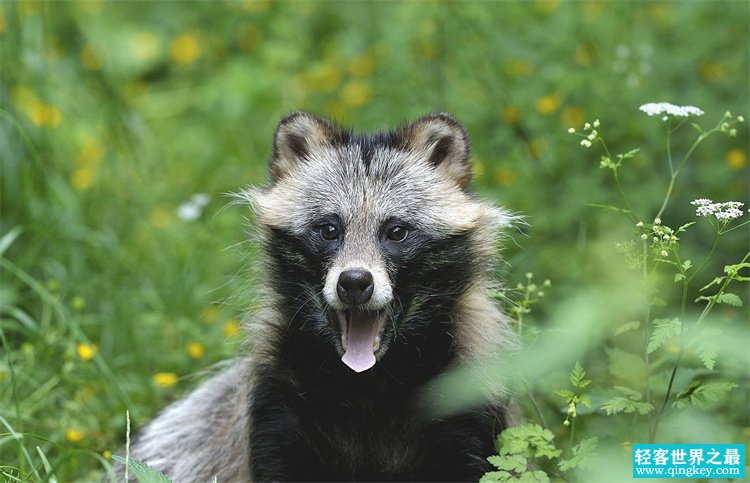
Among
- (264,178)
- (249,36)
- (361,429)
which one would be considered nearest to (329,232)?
(361,429)

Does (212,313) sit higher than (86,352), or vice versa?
(212,313)

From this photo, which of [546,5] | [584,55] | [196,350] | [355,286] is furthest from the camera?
[546,5]

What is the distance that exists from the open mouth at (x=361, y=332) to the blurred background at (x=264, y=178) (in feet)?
2.35

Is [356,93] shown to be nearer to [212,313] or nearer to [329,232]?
[212,313]

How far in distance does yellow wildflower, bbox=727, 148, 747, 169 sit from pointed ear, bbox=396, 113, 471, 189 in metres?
2.91

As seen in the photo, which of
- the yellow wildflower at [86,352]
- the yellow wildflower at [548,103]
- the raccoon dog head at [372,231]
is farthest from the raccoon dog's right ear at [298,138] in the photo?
the yellow wildflower at [548,103]

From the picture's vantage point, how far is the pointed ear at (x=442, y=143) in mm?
4781

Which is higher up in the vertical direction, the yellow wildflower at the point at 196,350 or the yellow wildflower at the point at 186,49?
the yellow wildflower at the point at 186,49

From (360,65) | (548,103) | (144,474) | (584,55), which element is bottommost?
(144,474)

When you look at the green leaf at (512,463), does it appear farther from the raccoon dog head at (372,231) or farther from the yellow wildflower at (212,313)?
the yellow wildflower at (212,313)

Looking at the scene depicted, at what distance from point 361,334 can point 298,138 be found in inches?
37.7

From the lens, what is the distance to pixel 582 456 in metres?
3.86

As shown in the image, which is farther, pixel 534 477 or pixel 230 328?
pixel 230 328

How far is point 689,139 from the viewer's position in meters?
7.28
